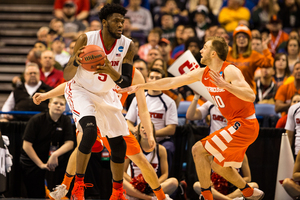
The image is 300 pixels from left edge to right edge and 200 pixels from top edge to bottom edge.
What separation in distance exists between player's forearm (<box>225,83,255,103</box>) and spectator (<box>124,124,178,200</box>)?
5.23ft

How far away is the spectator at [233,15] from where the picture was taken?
9.55 meters

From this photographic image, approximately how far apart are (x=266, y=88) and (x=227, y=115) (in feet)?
10.3

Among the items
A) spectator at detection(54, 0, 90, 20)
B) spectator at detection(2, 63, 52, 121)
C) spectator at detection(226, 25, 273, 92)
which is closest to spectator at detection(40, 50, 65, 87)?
spectator at detection(2, 63, 52, 121)

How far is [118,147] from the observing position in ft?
13.6

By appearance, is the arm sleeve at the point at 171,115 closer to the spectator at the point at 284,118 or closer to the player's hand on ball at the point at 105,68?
the spectator at the point at 284,118

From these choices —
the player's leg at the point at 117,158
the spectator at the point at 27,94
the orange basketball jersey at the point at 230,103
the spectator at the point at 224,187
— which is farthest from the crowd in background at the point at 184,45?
the player's leg at the point at 117,158

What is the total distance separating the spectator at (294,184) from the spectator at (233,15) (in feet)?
16.6

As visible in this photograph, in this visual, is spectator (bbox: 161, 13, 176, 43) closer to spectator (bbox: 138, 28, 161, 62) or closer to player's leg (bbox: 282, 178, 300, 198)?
spectator (bbox: 138, 28, 161, 62)

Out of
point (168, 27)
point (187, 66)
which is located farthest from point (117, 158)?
point (168, 27)

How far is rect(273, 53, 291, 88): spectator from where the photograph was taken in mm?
7457

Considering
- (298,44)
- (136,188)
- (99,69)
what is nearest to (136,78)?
(99,69)

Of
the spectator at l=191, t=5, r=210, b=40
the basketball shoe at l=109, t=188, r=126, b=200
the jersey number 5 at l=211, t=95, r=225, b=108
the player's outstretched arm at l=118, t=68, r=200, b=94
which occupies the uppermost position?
the spectator at l=191, t=5, r=210, b=40

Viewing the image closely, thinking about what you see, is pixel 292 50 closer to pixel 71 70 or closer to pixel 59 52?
pixel 59 52

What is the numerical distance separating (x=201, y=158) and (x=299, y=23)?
22.2ft
